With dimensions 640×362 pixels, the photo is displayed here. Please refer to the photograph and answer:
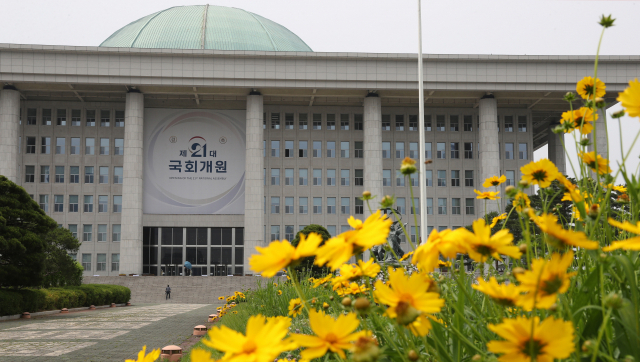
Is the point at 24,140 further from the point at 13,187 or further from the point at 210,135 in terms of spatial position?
the point at 13,187

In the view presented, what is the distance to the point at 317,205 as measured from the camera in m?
48.4

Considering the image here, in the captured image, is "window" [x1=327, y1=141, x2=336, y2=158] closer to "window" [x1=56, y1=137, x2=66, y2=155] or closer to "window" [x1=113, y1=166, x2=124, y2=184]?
"window" [x1=113, y1=166, x2=124, y2=184]

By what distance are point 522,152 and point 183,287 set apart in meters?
31.6

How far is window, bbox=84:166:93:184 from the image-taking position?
47.4 m

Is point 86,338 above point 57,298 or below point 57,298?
above

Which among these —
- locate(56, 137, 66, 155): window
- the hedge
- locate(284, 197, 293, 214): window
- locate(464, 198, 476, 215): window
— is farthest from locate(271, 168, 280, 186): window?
the hedge

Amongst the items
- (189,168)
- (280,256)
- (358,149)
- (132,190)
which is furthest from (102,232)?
(280,256)

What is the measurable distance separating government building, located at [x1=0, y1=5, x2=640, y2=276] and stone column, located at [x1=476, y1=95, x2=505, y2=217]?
15cm

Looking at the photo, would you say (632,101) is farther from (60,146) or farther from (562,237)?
(60,146)

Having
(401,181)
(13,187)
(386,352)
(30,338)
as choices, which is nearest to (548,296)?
(386,352)

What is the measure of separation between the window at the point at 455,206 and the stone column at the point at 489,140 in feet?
8.73

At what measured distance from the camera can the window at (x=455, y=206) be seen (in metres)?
48.9

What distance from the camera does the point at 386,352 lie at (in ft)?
5.91

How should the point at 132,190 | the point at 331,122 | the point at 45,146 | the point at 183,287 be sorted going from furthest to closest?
the point at 331,122
the point at 45,146
the point at 132,190
the point at 183,287
